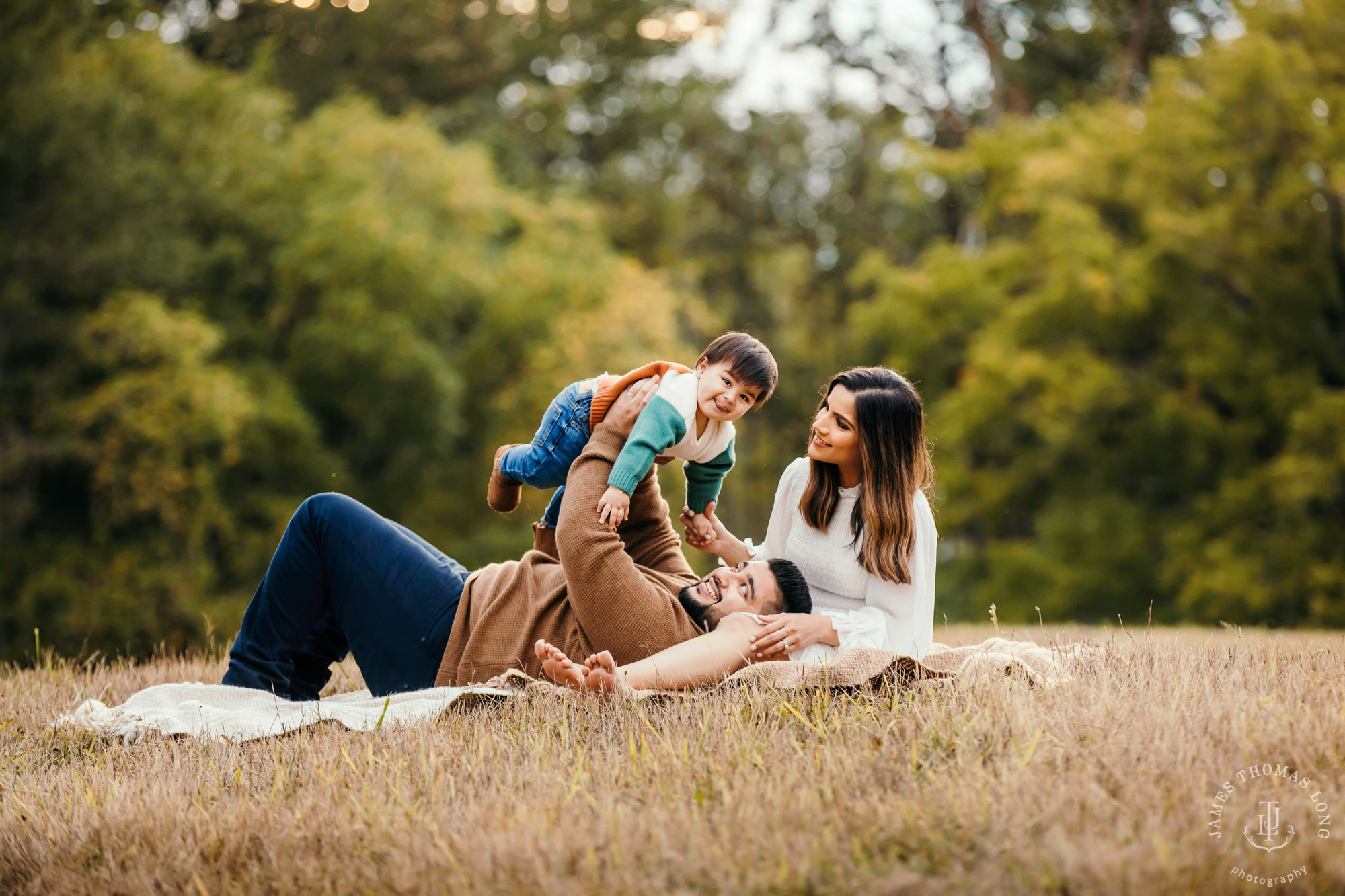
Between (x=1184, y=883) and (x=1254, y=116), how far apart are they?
1600cm

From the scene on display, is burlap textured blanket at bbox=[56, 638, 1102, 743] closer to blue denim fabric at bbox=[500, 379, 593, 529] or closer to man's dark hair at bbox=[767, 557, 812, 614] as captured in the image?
man's dark hair at bbox=[767, 557, 812, 614]

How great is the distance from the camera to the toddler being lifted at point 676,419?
3.57m

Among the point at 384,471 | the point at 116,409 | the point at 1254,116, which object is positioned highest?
the point at 1254,116

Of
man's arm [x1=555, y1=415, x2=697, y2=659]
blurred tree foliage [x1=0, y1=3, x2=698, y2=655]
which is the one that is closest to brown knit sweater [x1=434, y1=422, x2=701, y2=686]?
man's arm [x1=555, y1=415, x2=697, y2=659]

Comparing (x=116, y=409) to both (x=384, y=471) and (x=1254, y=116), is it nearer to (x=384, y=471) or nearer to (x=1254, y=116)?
(x=384, y=471)

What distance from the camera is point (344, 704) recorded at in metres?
3.43

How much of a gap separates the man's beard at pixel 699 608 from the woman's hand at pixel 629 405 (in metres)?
0.56

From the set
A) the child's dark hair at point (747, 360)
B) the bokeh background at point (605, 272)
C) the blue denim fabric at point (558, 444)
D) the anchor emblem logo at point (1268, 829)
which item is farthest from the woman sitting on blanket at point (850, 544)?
the bokeh background at point (605, 272)

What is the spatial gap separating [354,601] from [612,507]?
985mm

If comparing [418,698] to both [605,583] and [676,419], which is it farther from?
[676,419]

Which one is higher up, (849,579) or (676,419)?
(676,419)

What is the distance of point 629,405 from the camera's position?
11.9 feet

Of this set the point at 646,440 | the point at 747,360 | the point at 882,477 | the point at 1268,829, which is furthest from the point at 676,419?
the point at 1268,829

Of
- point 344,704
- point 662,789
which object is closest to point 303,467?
point 344,704
